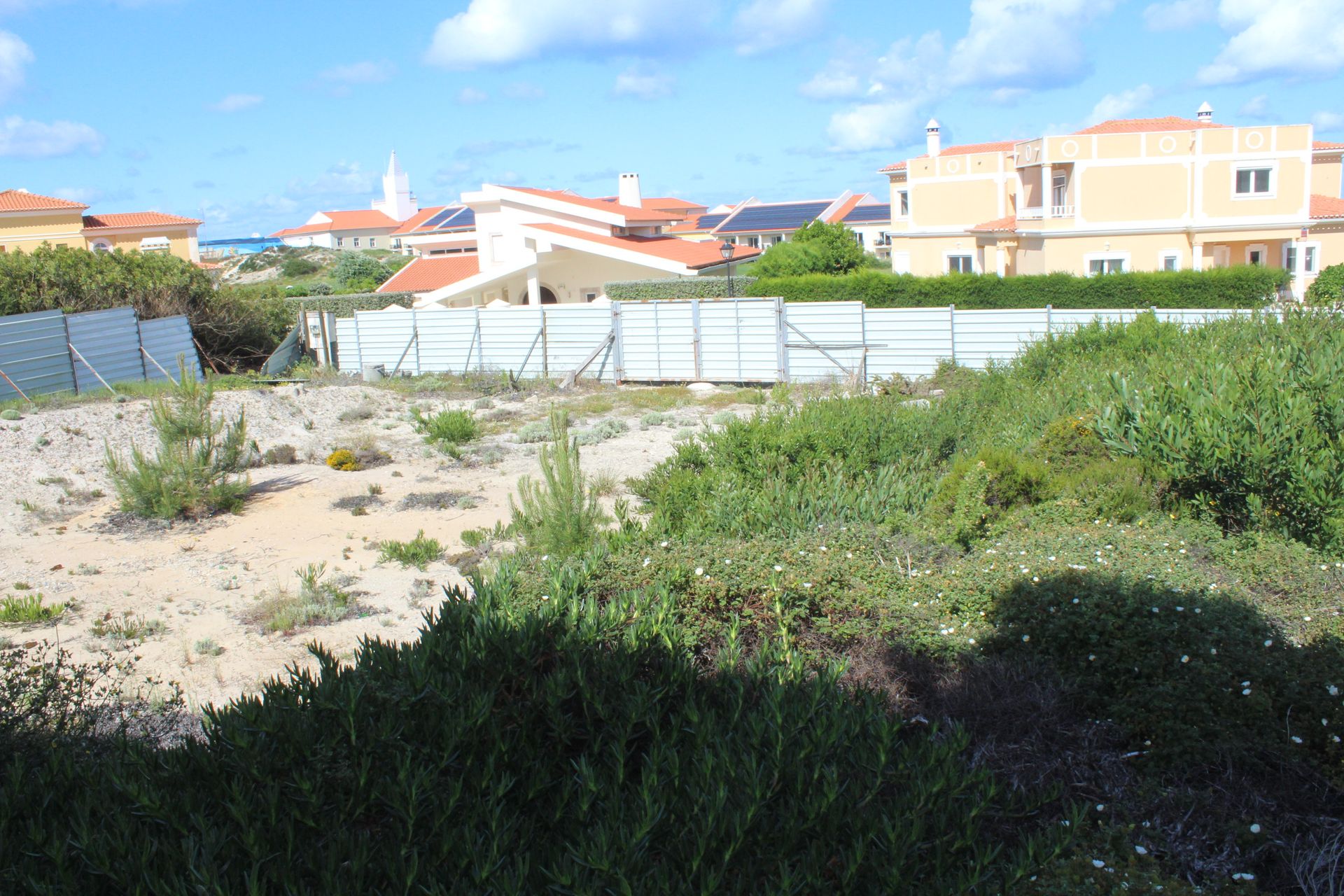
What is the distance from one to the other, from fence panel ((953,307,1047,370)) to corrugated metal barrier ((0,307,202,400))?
1534 centimetres

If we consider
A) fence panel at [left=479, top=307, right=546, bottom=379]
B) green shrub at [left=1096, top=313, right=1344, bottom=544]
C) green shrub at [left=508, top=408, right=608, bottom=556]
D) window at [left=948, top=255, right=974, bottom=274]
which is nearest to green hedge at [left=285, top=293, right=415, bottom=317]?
fence panel at [left=479, top=307, right=546, bottom=379]

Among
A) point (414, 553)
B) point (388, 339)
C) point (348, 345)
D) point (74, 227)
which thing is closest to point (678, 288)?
point (388, 339)

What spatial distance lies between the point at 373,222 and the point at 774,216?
173 feet

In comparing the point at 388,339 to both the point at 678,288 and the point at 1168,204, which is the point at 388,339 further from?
the point at 1168,204

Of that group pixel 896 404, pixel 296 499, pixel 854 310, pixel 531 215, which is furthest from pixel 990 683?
pixel 531 215

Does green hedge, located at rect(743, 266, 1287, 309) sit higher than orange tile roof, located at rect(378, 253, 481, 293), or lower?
lower

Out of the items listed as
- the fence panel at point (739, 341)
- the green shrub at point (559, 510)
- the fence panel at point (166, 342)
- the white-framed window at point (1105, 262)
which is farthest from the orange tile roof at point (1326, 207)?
the fence panel at point (166, 342)

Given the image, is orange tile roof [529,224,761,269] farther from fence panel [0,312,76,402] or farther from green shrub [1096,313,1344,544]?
green shrub [1096,313,1344,544]

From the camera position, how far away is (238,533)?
1116 centimetres

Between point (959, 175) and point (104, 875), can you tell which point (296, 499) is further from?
point (959, 175)

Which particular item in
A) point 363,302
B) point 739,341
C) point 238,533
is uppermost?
point 363,302

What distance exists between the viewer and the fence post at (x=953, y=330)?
66.1ft

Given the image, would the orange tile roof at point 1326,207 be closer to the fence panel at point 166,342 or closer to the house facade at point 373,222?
the fence panel at point 166,342

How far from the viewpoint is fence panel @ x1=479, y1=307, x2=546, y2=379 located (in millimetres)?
23984
